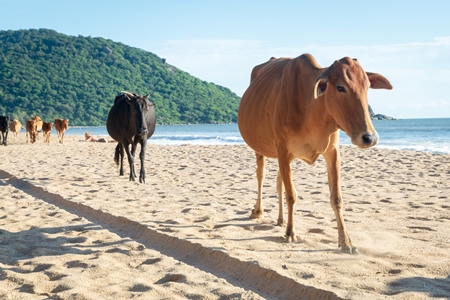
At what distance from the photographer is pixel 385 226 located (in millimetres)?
6430

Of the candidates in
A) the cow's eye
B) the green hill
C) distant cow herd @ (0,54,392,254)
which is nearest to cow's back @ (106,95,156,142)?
distant cow herd @ (0,54,392,254)

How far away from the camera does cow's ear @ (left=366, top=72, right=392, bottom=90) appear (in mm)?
5148

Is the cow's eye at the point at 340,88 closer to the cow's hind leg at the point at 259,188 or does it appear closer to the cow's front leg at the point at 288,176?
the cow's front leg at the point at 288,176

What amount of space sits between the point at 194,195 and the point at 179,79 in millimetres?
113514

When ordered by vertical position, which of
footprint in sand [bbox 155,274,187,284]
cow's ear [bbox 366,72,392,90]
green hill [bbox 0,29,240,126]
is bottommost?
footprint in sand [bbox 155,274,187,284]

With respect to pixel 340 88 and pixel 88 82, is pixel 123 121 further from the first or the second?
pixel 88 82

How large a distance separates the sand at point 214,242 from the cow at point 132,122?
152 cm

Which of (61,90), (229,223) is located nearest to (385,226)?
(229,223)

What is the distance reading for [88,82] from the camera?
347 ft

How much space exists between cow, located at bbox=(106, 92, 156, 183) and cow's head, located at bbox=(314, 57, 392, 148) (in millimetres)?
7260

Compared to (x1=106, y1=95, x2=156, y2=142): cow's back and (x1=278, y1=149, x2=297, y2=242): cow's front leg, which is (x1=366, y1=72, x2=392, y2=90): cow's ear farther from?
Result: (x1=106, y1=95, x2=156, y2=142): cow's back

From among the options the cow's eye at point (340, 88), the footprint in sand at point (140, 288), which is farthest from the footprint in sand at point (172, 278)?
the cow's eye at point (340, 88)

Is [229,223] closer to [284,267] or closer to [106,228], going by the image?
[106,228]

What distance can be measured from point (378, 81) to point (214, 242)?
89.7 inches
